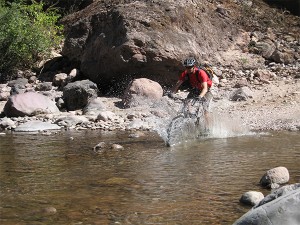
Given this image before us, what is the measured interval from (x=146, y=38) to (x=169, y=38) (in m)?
0.70

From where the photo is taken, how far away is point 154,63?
1536cm

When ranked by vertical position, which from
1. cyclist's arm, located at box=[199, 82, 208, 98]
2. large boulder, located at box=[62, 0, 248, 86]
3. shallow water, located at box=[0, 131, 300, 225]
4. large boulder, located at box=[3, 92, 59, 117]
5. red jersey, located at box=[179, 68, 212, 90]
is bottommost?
shallow water, located at box=[0, 131, 300, 225]

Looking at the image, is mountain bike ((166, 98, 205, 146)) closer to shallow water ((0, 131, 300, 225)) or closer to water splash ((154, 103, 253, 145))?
water splash ((154, 103, 253, 145))

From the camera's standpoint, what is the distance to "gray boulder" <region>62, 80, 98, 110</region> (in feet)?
47.9

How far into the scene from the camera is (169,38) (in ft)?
51.9

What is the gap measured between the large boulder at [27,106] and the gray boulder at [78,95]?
428mm

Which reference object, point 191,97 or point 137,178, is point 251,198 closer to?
point 137,178

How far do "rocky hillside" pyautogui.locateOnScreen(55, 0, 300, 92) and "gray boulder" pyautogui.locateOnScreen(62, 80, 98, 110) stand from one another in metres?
1.31

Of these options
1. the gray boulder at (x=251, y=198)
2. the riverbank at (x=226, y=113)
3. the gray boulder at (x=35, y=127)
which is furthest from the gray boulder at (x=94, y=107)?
the gray boulder at (x=251, y=198)

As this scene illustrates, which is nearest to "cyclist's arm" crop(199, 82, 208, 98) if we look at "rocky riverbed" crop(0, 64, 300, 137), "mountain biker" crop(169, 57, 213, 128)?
"mountain biker" crop(169, 57, 213, 128)

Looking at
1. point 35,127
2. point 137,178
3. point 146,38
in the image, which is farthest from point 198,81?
point 146,38

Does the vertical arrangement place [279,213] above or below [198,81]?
below

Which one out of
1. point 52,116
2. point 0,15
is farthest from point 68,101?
point 0,15

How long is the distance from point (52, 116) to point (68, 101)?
3.24 ft
